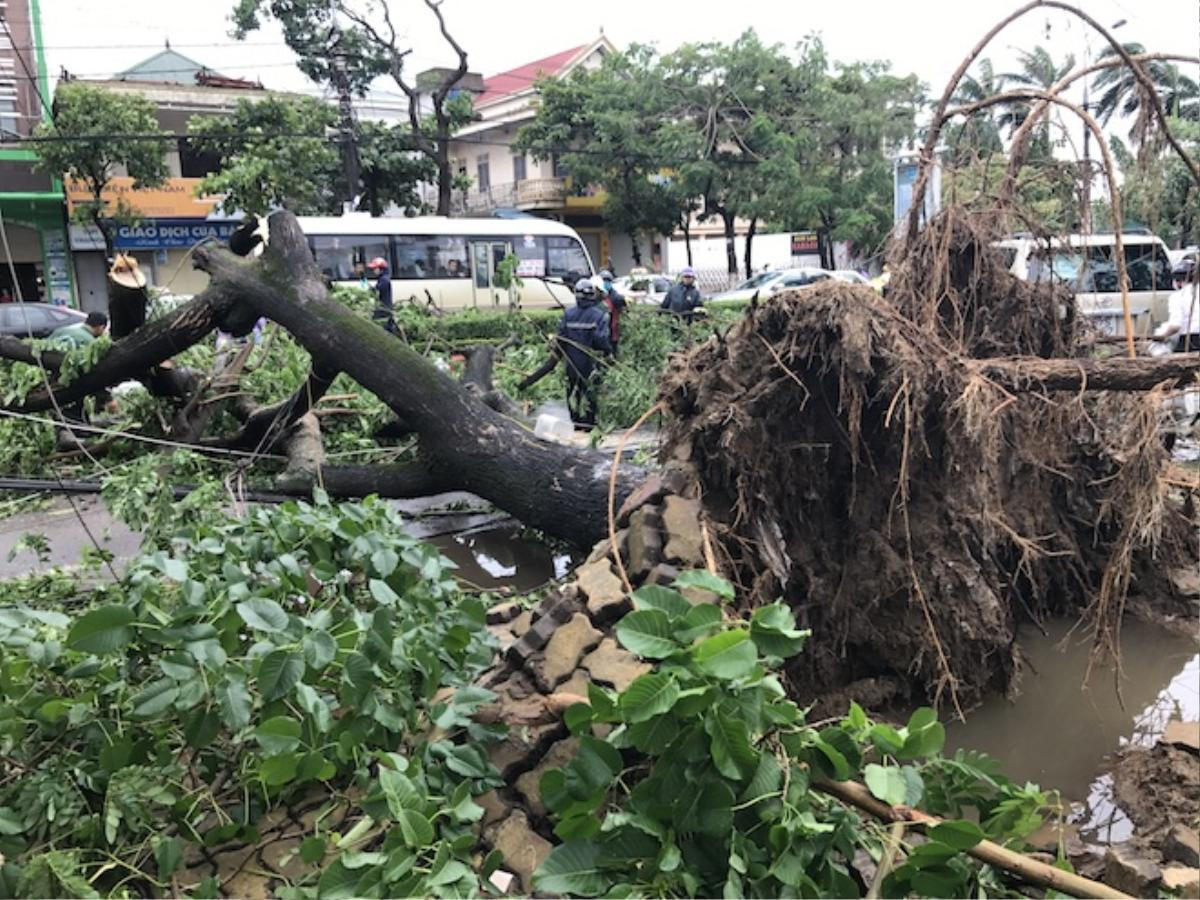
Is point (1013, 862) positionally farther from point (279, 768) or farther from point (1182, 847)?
point (279, 768)

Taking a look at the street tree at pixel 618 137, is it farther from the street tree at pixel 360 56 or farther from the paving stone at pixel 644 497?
the paving stone at pixel 644 497

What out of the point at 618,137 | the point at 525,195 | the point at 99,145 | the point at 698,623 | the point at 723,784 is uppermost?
the point at 618,137

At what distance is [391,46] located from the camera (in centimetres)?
2366

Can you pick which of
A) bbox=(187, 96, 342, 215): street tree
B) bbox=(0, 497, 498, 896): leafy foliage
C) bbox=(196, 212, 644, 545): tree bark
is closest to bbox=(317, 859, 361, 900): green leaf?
bbox=(0, 497, 498, 896): leafy foliage

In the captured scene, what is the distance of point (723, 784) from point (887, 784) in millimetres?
399

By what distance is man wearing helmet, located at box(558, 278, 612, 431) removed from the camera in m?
7.95

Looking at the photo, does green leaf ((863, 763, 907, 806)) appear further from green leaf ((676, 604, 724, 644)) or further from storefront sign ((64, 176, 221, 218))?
Result: storefront sign ((64, 176, 221, 218))

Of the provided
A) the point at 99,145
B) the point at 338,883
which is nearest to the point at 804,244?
the point at 99,145

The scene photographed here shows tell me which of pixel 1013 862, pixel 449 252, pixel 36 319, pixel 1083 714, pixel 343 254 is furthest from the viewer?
pixel 449 252

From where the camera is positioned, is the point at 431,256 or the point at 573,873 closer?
the point at 573,873

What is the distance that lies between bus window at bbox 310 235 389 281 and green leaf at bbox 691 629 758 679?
17.2 metres

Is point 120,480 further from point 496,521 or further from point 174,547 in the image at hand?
point 496,521

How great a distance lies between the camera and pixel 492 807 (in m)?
2.48

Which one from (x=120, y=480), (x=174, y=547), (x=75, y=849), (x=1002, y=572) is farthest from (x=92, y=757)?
(x=1002, y=572)
